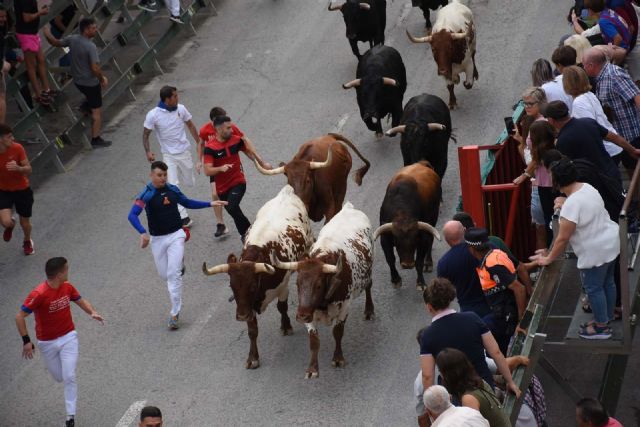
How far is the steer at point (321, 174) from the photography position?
14602 millimetres

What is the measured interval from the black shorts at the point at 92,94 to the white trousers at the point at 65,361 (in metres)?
7.79

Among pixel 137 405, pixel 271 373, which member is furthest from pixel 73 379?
pixel 271 373

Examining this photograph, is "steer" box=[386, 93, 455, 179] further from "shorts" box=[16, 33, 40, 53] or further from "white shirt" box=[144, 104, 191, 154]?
"shorts" box=[16, 33, 40, 53]

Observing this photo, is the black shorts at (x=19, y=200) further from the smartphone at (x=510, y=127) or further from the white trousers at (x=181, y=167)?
the smartphone at (x=510, y=127)

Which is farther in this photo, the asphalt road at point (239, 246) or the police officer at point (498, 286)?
the asphalt road at point (239, 246)

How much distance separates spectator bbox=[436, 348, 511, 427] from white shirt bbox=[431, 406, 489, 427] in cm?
30

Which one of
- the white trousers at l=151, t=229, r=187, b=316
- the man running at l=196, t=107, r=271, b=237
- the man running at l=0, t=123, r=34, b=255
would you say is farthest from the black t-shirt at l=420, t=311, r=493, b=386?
the man running at l=0, t=123, r=34, b=255

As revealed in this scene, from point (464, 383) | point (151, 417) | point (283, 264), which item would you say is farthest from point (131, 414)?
point (464, 383)

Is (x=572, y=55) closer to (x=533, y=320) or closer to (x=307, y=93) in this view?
(x=533, y=320)

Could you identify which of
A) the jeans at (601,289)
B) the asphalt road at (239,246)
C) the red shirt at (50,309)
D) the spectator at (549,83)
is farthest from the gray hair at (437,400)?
the spectator at (549,83)

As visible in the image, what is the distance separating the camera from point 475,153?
12750 millimetres

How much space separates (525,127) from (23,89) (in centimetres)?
1045

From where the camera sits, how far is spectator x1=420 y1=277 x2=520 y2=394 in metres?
9.36

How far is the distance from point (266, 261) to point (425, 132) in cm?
373
